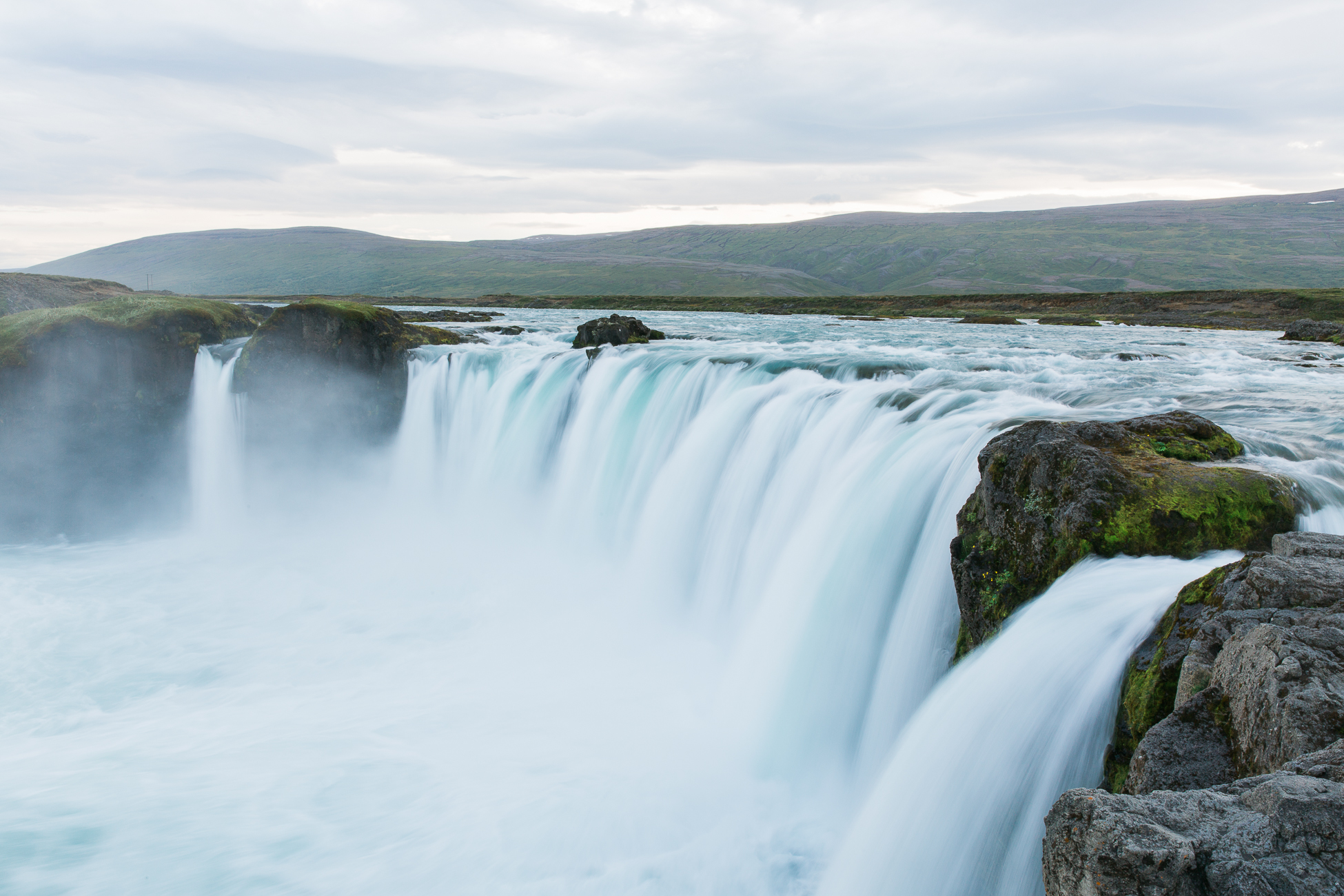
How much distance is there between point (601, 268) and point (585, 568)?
180 metres

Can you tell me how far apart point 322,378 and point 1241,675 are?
1871 cm

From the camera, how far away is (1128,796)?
8.66ft

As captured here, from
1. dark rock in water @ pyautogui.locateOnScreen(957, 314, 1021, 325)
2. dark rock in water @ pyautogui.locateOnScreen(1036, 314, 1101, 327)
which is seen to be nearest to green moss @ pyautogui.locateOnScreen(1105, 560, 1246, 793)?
dark rock in water @ pyautogui.locateOnScreen(1036, 314, 1101, 327)

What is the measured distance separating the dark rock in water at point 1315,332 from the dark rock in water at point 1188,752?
88.7ft

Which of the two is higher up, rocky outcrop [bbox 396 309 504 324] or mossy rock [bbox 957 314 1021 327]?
rocky outcrop [bbox 396 309 504 324]

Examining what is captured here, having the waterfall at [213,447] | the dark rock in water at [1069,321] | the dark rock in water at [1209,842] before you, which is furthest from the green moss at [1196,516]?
the dark rock in water at [1069,321]

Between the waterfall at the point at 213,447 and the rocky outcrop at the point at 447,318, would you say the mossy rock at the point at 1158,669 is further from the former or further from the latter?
the rocky outcrop at the point at 447,318

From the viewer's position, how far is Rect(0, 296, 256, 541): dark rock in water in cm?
1628

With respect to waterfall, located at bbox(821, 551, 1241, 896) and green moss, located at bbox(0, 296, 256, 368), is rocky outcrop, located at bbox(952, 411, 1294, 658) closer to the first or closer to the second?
waterfall, located at bbox(821, 551, 1241, 896)

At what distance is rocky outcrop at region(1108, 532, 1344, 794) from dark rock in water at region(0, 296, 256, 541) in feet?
66.3

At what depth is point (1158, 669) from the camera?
3982mm

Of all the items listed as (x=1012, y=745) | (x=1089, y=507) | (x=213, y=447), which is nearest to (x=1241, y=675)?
(x=1012, y=745)

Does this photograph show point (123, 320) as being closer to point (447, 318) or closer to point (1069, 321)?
point (447, 318)

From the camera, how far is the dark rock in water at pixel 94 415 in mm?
16281
